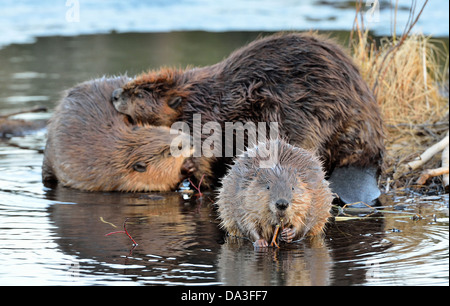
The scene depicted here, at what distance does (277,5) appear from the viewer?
1391cm

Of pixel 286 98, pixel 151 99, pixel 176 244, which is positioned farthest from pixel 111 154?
pixel 176 244

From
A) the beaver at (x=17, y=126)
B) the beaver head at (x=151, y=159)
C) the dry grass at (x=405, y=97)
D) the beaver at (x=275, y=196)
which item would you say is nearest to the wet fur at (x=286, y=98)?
the beaver head at (x=151, y=159)

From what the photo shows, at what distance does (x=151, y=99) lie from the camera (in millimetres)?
5316

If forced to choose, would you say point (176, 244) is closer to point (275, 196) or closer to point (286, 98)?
point (275, 196)

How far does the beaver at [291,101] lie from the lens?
4.93 meters

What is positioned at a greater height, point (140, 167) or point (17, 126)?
point (17, 126)

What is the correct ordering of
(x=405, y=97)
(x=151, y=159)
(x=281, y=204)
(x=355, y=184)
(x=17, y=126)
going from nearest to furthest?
(x=281, y=204)
(x=355, y=184)
(x=151, y=159)
(x=405, y=97)
(x=17, y=126)

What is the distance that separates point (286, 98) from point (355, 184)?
0.74m

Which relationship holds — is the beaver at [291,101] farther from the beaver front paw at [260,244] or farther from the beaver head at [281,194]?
the beaver front paw at [260,244]

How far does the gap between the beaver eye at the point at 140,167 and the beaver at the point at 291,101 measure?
393 millimetres

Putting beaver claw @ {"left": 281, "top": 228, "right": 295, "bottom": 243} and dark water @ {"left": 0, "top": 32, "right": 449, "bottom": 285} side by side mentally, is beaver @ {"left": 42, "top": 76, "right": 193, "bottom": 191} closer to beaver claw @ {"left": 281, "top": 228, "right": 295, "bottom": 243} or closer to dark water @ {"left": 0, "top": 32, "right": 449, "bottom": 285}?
dark water @ {"left": 0, "top": 32, "right": 449, "bottom": 285}

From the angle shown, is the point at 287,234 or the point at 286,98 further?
the point at 286,98

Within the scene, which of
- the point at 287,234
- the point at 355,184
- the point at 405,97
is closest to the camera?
the point at 287,234

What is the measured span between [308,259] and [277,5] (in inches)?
428
